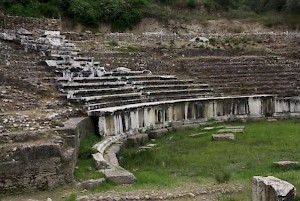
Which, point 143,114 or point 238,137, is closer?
point 238,137

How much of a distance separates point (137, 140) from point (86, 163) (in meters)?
3.83

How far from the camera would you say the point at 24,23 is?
74.3 feet

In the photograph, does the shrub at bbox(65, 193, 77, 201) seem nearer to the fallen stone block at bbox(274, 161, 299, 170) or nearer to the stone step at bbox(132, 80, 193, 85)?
the fallen stone block at bbox(274, 161, 299, 170)

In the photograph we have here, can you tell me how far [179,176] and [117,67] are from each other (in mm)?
9692

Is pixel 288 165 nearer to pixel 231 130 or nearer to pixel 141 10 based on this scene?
pixel 231 130

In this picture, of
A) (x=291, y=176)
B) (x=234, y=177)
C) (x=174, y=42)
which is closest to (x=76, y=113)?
(x=234, y=177)

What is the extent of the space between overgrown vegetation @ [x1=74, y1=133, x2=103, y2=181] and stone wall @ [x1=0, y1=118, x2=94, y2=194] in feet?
1.39

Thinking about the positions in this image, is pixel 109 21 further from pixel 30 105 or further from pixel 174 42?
pixel 30 105

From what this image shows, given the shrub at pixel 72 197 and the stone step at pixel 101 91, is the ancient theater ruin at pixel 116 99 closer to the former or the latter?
the stone step at pixel 101 91

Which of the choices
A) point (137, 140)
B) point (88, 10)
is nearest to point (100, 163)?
point (137, 140)

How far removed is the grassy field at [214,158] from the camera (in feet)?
31.7

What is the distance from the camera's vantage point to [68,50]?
19.2m

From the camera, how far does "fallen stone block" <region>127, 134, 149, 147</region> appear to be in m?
14.4

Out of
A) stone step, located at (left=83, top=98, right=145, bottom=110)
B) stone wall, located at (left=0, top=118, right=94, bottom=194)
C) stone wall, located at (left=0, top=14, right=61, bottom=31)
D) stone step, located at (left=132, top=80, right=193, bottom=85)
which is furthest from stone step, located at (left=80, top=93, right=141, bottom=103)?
stone wall, located at (left=0, top=14, right=61, bottom=31)
